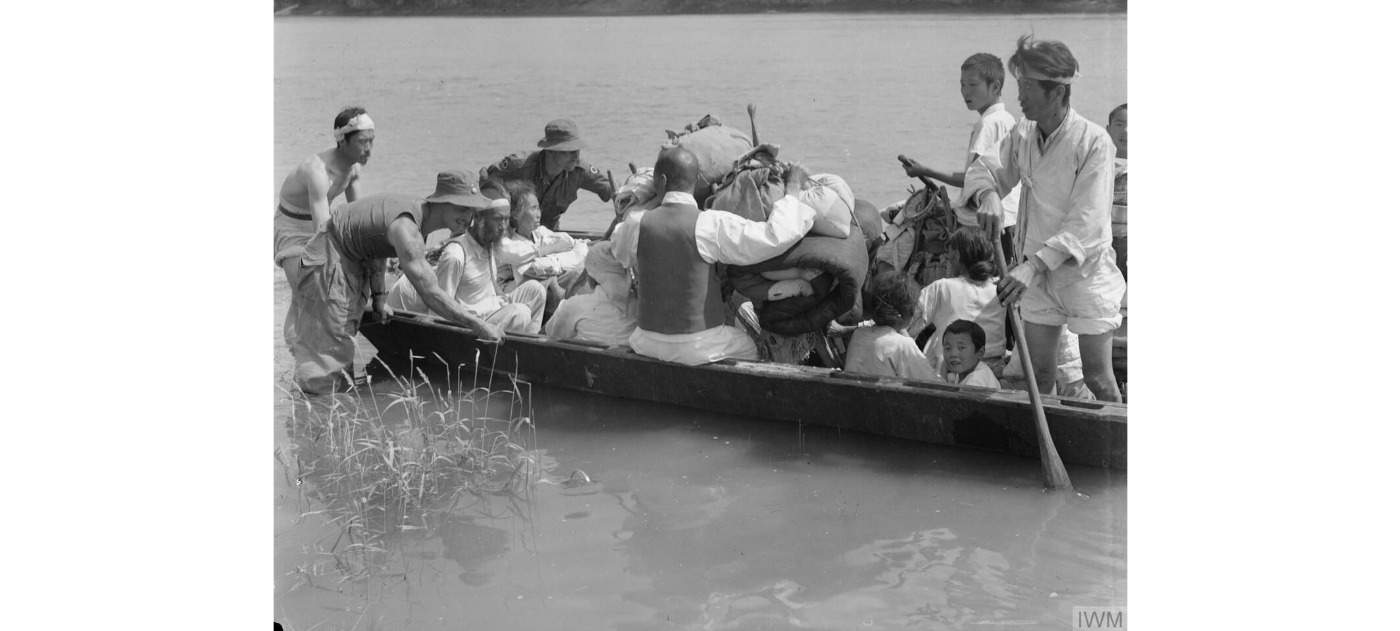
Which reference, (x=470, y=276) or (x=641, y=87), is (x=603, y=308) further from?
(x=641, y=87)

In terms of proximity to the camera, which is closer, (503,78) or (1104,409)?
(1104,409)

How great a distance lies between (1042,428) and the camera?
497 cm

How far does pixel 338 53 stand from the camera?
17984mm

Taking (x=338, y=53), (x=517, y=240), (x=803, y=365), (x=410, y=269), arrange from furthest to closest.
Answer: (x=338, y=53) < (x=517, y=240) < (x=410, y=269) < (x=803, y=365)

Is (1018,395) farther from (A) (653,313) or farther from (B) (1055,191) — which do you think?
(A) (653,313)

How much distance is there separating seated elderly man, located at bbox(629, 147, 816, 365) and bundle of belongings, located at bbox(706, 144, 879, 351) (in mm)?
81

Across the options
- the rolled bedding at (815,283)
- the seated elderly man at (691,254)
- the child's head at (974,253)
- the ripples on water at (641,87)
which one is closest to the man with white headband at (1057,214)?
the child's head at (974,253)

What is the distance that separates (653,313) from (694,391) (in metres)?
0.43

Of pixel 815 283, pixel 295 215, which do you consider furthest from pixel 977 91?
pixel 295 215

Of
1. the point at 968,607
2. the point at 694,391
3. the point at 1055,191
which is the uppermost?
the point at 1055,191

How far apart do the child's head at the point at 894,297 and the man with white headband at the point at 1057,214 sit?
1.68ft

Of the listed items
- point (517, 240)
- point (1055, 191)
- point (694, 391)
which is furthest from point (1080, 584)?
point (517, 240)

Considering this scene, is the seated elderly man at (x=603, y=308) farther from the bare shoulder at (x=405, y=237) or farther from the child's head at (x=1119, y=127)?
the child's head at (x=1119, y=127)

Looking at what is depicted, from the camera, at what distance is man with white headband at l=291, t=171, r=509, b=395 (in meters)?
6.55
